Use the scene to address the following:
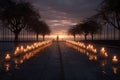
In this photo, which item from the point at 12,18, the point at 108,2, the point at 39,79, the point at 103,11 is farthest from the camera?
the point at 12,18

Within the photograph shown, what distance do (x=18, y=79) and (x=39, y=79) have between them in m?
1.11

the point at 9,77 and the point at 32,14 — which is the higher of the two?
the point at 32,14

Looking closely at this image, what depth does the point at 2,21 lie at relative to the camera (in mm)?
70938

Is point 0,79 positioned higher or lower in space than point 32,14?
lower

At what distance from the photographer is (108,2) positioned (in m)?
55.4

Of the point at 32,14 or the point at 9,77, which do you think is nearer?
the point at 9,77

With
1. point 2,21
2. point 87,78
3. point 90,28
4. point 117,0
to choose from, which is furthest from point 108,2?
point 90,28

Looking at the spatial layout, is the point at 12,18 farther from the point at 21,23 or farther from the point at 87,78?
the point at 87,78

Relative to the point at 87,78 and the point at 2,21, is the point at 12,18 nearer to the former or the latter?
the point at 2,21

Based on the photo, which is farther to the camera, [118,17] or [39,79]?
[118,17]

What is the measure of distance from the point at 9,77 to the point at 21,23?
61.1m

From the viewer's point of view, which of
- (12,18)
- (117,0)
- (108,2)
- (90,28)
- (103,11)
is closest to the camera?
(117,0)

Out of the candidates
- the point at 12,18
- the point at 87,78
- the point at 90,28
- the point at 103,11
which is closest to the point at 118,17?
the point at 103,11

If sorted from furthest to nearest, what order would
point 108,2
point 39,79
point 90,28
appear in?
point 90,28
point 108,2
point 39,79
